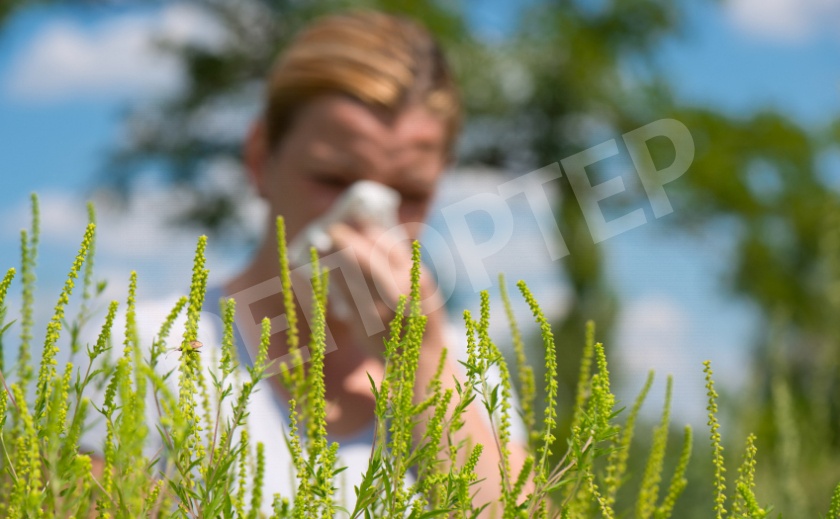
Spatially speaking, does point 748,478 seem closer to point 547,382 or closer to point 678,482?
point 678,482

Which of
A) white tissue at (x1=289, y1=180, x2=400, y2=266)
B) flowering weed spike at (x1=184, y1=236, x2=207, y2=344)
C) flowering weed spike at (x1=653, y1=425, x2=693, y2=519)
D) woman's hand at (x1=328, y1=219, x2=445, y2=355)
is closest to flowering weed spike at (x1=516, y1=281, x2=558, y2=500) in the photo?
flowering weed spike at (x1=653, y1=425, x2=693, y2=519)

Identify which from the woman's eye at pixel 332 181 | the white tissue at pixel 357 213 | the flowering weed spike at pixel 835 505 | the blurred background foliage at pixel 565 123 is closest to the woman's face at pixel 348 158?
the woman's eye at pixel 332 181

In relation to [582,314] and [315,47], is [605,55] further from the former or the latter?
[315,47]

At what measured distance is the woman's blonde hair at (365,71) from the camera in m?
2.51

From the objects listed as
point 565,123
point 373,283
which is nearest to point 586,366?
point 373,283

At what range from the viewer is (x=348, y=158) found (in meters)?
2.41

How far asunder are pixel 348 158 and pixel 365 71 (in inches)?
11.4

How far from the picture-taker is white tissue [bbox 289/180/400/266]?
7.21 feet

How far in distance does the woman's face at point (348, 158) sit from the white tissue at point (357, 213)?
11 cm

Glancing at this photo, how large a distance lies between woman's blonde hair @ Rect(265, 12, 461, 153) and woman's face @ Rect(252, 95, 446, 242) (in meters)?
0.04

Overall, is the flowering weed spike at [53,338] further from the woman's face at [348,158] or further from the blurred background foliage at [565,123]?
the blurred background foliage at [565,123]

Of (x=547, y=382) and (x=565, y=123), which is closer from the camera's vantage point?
(x=547, y=382)

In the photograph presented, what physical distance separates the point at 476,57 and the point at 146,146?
514 centimetres

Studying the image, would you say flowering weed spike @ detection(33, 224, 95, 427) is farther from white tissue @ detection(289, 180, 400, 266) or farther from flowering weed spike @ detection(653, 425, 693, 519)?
white tissue @ detection(289, 180, 400, 266)
